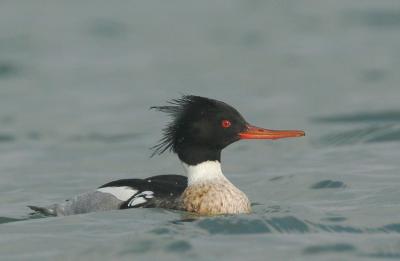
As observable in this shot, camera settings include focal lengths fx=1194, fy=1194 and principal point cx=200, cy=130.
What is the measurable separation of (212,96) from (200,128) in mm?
8049

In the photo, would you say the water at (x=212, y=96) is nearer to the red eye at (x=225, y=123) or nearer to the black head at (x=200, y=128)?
the black head at (x=200, y=128)

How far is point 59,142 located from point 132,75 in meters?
4.09

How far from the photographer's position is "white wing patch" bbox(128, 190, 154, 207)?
10320mm

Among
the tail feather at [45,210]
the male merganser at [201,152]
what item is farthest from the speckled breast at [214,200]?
the tail feather at [45,210]

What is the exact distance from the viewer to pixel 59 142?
16.0m

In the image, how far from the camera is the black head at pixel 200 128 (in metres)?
10.2

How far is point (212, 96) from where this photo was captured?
18219 mm

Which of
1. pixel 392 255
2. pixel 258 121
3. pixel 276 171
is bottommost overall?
pixel 392 255

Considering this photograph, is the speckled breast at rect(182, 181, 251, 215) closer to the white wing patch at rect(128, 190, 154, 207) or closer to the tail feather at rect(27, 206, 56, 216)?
the white wing patch at rect(128, 190, 154, 207)

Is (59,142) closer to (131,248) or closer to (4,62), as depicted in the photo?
(4,62)

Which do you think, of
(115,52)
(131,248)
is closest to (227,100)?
(115,52)

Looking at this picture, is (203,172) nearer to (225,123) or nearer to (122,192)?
(225,123)

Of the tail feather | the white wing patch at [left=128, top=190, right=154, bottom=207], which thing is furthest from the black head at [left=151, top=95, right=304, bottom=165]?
the tail feather

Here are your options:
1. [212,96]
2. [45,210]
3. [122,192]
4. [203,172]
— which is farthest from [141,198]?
[212,96]
